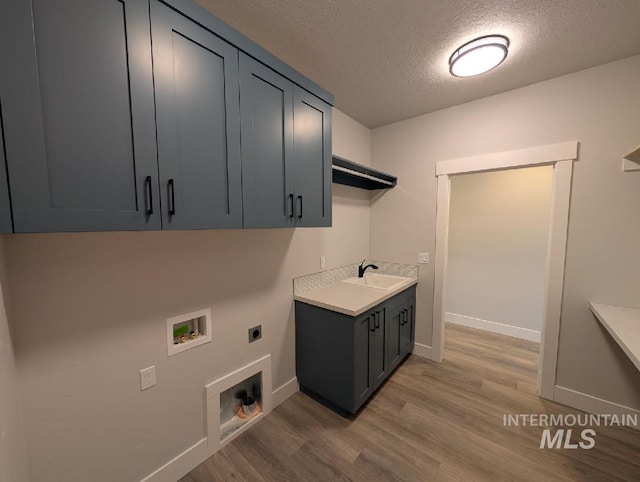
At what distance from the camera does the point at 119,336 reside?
1188 millimetres

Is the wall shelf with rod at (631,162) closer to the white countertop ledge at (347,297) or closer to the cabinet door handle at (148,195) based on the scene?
the white countertop ledge at (347,297)

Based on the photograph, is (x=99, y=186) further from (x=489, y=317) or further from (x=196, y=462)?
(x=489, y=317)

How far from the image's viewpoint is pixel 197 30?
3.52 feet

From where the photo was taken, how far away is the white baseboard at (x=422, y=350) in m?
2.64

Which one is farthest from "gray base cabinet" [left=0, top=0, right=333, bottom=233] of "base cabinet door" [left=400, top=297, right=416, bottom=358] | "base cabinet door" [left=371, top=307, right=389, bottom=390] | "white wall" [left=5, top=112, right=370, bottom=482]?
"base cabinet door" [left=400, top=297, right=416, bottom=358]

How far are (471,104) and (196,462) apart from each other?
11.4 feet

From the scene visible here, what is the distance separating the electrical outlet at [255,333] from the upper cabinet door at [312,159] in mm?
840

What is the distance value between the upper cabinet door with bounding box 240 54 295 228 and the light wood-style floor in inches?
57.9

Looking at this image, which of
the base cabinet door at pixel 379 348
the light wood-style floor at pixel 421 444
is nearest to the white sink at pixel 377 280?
the base cabinet door at pixel 379 348

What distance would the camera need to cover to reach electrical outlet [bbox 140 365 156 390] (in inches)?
49.8

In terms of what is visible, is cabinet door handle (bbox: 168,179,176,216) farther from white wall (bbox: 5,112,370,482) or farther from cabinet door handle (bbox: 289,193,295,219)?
cabinet door handle (bbox: 289,193,295,219)

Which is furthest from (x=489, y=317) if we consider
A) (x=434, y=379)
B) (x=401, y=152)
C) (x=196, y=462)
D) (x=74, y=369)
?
(x=74, y=369)

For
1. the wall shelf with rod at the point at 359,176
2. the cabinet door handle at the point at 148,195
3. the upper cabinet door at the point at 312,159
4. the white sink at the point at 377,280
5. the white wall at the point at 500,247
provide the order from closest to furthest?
the cabinet door handle at the point at 148,195
the upper cabinet door at the point at 312,159
the wall shelf with rod at the point at 359,176
the white sink at the point at 377,280
the white wall at the point at 500,247

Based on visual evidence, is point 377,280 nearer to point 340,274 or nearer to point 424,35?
point 340,274
